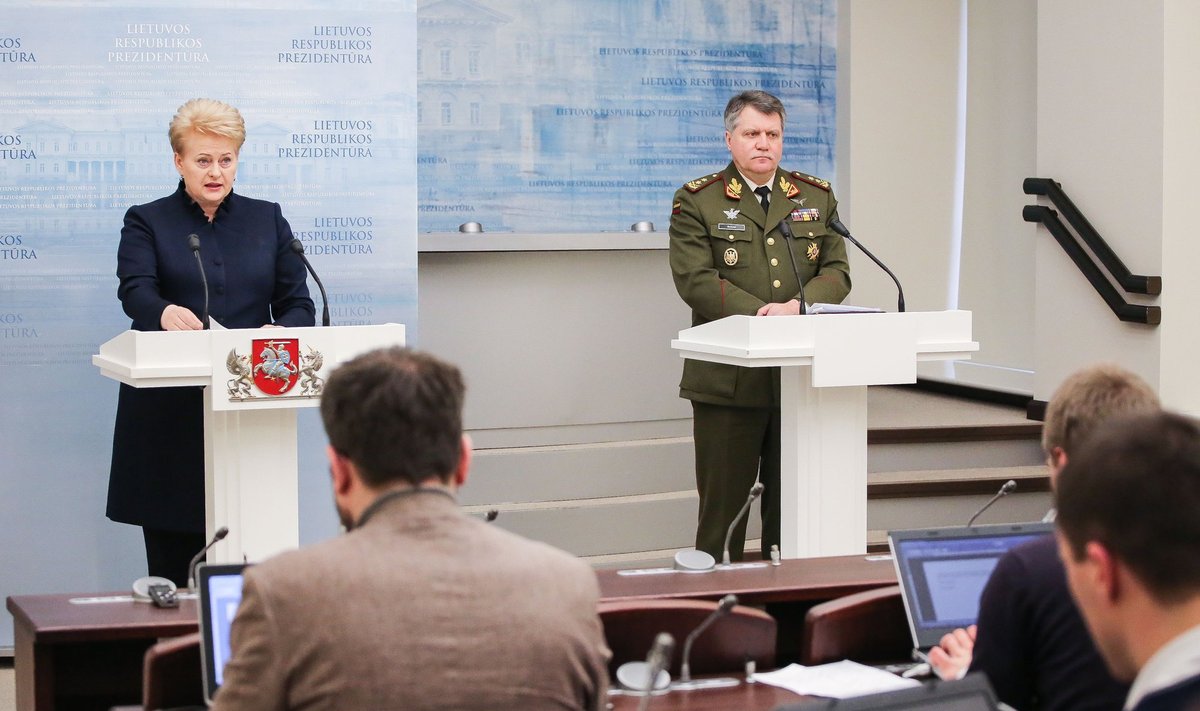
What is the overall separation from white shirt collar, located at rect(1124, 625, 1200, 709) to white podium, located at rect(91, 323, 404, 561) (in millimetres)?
2395

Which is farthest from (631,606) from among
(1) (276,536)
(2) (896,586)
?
(1) (276,536)

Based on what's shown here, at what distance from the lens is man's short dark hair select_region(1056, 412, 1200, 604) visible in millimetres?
1374

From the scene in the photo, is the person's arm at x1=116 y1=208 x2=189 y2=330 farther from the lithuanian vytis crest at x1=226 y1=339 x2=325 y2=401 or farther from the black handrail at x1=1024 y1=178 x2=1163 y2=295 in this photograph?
the black handrail at x1=1024 y1=178 x2=1163 y2=295

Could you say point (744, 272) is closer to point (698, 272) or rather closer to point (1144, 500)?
point (698, 272)

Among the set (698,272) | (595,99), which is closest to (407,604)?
(698,272)

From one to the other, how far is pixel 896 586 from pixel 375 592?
1670mm

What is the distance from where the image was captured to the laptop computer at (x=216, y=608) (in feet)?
7.64

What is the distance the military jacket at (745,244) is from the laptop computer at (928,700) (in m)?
2.81

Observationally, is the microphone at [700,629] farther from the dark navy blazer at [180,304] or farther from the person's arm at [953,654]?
the dark navy blazer at [180,304]

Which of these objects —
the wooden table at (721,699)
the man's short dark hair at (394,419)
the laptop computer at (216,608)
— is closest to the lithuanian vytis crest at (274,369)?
the laptop computer at (216,608)

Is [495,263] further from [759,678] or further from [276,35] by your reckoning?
[759,678]

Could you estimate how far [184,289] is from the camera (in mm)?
4023

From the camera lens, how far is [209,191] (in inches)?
158

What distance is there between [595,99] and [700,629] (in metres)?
4.99
